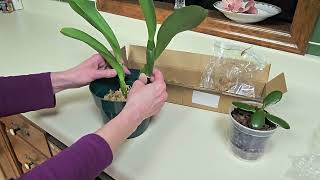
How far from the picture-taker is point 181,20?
21.5 inches

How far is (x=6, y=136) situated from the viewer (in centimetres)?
107

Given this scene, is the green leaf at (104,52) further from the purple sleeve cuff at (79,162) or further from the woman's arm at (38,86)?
the purple sleeve cuff at (79,162)

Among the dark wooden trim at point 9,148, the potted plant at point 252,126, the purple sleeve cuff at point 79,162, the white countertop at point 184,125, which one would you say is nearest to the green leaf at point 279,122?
the potted plant at point 252,126

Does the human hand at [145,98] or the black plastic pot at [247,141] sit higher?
the human hand at [145,98]

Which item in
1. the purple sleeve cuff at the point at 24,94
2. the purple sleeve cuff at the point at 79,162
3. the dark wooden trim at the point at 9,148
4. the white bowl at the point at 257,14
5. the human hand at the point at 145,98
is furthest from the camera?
the dark wooden trim at the point at 9,148

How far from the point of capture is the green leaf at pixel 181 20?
0.52 m

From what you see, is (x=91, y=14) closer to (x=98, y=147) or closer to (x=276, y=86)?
(x=98, y=147)

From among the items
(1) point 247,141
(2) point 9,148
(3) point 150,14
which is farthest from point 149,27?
(2) point 9,148

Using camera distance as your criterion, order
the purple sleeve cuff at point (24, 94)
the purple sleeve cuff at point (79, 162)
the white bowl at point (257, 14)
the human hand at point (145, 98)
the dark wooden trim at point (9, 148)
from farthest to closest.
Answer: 1. the dark wooden trim at point (9, 148)
2. the white bowl at point (257, 14)
3. the purple sleeve cuff at point (24, 94)
4. the human hand at point (145, 98)
5. the purple sleeve cuff at point (79, 162)

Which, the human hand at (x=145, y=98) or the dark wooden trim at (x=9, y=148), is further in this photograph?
the dark wooden trim at (x=9, y=148)

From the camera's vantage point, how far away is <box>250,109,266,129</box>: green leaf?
0.58 metres

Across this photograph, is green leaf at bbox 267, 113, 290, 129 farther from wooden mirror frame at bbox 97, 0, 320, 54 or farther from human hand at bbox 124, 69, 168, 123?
wooden mirror frame at bbox 97, 0, 320, 54

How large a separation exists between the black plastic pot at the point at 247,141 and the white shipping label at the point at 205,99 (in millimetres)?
131

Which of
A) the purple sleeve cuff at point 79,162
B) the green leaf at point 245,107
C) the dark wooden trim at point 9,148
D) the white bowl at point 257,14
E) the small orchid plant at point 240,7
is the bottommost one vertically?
the dark wooden trim at point 9,148
